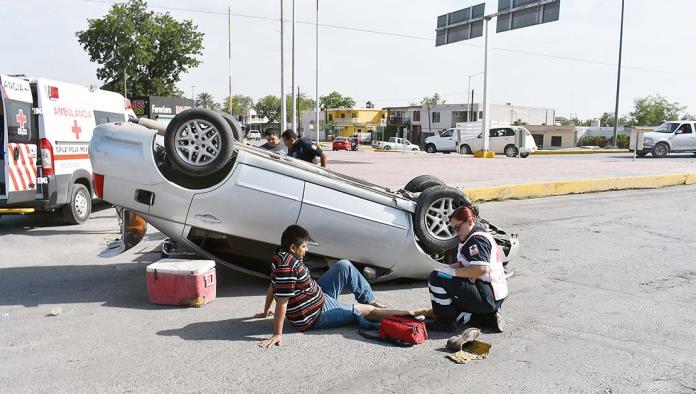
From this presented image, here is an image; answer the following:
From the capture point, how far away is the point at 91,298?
5660 mm

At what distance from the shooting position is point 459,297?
4613mm

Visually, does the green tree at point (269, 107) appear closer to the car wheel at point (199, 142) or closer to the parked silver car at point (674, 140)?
the parked silver car at point (674, 140)

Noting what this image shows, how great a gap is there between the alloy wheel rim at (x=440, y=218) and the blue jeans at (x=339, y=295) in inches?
43.3

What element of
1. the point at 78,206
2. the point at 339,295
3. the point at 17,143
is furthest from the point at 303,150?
the point at 17,143

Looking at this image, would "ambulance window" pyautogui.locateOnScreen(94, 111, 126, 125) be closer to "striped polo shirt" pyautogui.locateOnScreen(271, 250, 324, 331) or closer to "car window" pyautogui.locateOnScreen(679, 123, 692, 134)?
"striped polo shirt" pyautogui.locateOnScreen(271, 250, 324, 331)

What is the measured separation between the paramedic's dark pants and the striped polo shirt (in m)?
0.94

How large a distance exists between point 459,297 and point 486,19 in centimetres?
2653

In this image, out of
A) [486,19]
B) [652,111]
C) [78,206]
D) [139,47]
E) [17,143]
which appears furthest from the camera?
[652,111]

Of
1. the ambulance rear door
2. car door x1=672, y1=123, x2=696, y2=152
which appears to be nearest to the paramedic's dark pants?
the ambulance rear door

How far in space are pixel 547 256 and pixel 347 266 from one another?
3.80 m

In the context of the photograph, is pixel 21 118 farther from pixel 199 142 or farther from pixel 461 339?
pixel 461 339

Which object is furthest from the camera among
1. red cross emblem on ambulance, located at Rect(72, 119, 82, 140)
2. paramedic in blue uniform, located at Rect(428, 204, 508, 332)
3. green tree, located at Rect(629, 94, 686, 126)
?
green tree, located at Rect(629, 94, 686, 126)

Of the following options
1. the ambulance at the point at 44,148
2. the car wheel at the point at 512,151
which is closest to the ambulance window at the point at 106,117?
the ambulance at the point at 44,148

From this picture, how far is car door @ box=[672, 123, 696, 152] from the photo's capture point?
27.8m
